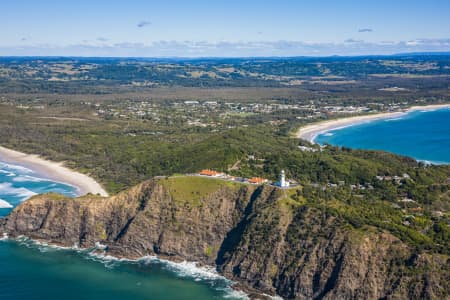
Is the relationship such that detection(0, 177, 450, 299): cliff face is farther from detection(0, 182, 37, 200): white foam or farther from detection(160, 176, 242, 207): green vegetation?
detection(0, 182, 37, 200): white foam

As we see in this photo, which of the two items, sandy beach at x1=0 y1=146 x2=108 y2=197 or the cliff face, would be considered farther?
sandy beach at x1=0 y1=146 x2=108 y2=197

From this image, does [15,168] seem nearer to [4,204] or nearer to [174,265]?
Result: [4,204]

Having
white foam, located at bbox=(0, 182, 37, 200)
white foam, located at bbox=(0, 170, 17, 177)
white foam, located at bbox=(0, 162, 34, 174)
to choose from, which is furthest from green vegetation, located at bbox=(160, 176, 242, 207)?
white foam, located at bbox=(0, 162, 34, 174)

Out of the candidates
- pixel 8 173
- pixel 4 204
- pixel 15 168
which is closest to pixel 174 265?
pixel 4 204

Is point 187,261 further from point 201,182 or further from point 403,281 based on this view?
point 403,281

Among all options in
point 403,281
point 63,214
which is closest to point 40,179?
point 63,214
